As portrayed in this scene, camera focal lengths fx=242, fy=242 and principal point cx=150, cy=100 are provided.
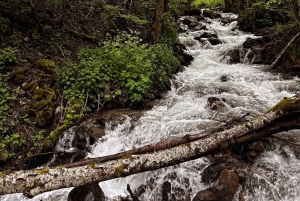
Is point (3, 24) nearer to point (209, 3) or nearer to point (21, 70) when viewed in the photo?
point (21, 70)

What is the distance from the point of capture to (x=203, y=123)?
20.7 feet

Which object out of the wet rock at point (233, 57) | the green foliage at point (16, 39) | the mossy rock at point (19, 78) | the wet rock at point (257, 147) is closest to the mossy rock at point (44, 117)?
the mossy rock at point (19, 78)

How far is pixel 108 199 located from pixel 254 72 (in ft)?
26.9

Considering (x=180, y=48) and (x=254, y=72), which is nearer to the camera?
(x=254, y=72)

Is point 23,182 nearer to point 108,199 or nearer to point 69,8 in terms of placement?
point 108,199

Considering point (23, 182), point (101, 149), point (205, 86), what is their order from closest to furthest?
point (23, 182) → point (101, 149) → point (205, 86)

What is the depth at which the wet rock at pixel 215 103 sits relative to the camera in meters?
7.13

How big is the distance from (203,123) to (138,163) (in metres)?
3.37

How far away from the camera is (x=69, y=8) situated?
11867 mm

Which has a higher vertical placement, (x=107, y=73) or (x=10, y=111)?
(x=107, y=73)

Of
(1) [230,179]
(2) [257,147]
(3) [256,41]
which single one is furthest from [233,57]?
(1) [230,179]

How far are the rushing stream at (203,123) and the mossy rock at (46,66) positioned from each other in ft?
9.66

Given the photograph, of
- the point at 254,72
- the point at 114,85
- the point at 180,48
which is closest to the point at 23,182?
the point at 114,85

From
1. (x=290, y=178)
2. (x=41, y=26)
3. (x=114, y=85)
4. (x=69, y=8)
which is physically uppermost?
(x=69, y=8)
